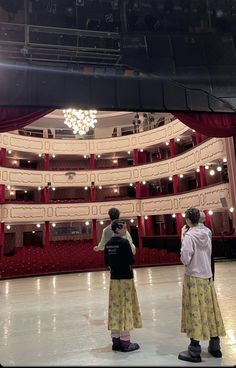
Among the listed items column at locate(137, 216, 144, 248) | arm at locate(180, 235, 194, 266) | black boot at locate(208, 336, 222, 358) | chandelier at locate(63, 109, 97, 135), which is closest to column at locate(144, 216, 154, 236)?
column at locate(137, 216, 144, 248)

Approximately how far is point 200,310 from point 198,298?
0.12 m

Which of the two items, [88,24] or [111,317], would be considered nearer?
[111,317]

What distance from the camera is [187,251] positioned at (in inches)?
141

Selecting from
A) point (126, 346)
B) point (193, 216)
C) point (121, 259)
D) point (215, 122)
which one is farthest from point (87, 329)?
point (215, 122)

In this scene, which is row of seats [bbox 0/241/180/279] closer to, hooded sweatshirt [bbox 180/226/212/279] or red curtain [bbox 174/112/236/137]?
red curtain [bbox 174/112/236/137]

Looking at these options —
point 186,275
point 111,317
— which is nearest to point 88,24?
point 186,275

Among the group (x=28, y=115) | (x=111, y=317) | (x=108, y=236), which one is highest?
(x=28, y=115)

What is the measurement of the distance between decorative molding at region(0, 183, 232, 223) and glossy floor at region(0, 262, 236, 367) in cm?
809

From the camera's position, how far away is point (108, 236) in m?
4.31

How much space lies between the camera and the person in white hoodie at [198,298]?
349 centimetres

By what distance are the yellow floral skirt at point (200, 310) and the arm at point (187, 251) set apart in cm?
21

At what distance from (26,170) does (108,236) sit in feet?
58.2

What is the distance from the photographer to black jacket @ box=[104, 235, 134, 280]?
3.86 m

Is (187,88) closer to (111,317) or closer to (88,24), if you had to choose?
(88,24)
